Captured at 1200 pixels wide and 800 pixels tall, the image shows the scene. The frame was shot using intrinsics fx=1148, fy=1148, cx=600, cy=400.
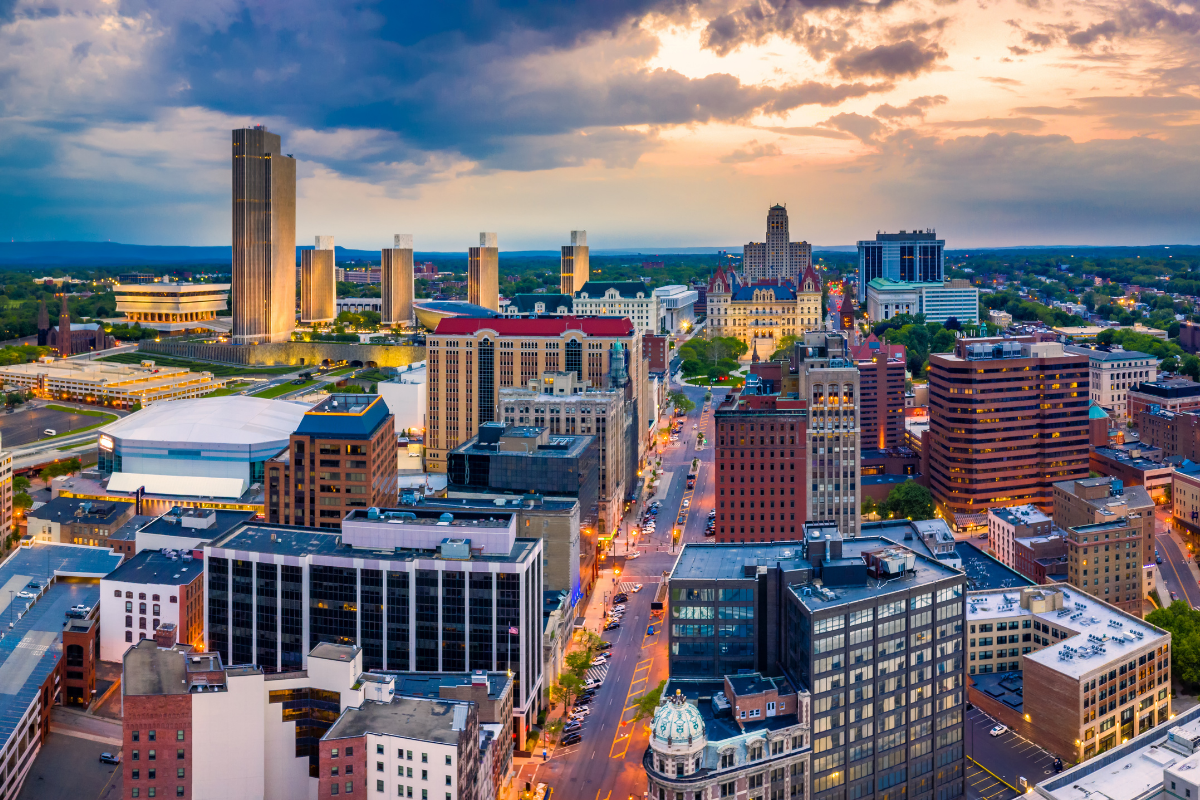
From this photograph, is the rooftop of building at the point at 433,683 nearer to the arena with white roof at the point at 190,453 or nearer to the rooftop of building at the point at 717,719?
the rooftop of building at the point at 717,719

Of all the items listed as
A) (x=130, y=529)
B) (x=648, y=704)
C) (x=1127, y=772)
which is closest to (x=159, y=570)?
(x=130, y=529)

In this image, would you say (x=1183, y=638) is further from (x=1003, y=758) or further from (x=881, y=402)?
(x=881, y=402)

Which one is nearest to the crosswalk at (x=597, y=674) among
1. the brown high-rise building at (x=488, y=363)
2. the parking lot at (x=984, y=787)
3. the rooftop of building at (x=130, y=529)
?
the parking lot at (x=984, y=787)

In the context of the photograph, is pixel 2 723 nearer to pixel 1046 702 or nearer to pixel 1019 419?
pixel 1046 702

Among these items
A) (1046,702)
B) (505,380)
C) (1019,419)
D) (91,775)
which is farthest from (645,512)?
(91,775)

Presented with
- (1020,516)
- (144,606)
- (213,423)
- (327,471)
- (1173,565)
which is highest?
(213,423)
